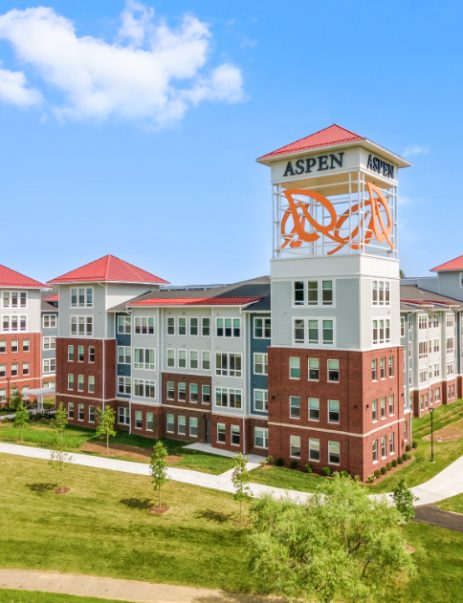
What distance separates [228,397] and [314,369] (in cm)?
957

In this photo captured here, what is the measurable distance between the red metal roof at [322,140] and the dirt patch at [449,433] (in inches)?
1124

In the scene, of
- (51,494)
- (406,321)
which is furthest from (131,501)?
(406,321)

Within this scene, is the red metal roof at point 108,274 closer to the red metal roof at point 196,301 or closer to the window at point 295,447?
the red metal roof at point 196,301

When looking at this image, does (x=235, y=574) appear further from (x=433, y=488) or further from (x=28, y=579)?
(x=433, y=488)

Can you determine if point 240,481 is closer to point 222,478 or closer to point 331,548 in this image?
point 222,478

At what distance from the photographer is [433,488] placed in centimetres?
3784

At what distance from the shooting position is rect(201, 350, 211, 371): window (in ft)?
162

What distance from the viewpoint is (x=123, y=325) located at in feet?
184

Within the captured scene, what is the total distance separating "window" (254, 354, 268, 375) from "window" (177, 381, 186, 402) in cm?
847

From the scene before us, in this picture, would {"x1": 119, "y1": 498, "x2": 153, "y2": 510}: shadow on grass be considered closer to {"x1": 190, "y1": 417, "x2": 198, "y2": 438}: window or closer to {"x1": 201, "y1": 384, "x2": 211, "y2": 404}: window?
{"x1": 201, "y1": 384, "x2": 211, "y2": 404}: window

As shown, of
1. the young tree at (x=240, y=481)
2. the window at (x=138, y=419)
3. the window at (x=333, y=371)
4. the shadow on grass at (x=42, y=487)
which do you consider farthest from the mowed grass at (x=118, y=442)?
the window at (x=333, y=371)

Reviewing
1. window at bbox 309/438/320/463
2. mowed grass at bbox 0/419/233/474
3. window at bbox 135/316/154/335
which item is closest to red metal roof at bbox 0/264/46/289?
mowed grass at bbox 0/419/233/474

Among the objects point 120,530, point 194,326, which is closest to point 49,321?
point 194,326

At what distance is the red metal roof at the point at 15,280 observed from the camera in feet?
223
